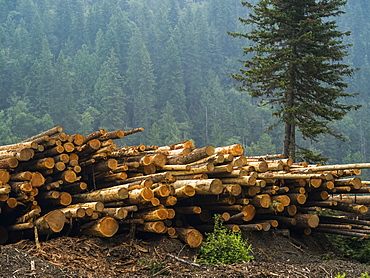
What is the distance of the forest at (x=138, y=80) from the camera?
7438cm

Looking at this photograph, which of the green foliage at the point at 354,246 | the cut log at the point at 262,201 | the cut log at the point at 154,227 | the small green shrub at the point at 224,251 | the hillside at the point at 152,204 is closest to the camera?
the small green shrub at the point at 224,251

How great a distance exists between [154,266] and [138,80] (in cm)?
8440

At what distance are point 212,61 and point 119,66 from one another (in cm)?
2466

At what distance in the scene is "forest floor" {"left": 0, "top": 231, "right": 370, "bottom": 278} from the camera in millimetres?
6816

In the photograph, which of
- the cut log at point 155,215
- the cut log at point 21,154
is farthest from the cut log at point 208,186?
the cut log at point 21,154

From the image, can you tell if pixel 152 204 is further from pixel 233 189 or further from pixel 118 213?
Answer: pixel 233 189

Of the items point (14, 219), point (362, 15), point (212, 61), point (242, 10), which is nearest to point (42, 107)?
point (212, 61)

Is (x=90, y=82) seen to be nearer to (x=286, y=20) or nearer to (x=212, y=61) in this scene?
(x=212, y=61)

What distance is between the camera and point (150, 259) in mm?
8117

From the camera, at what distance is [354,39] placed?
131125 millimetres

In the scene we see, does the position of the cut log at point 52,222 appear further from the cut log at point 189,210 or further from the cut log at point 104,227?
the cut log at point 189,210

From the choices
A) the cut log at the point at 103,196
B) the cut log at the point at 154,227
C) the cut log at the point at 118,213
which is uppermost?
the cut log at the point at 103,196

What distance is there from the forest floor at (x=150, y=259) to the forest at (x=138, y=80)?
→ 183 ft

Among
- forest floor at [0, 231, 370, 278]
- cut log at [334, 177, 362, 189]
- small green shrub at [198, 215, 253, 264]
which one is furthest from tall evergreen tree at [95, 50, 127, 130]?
small green shrub at [198, 215, 253, 264]
